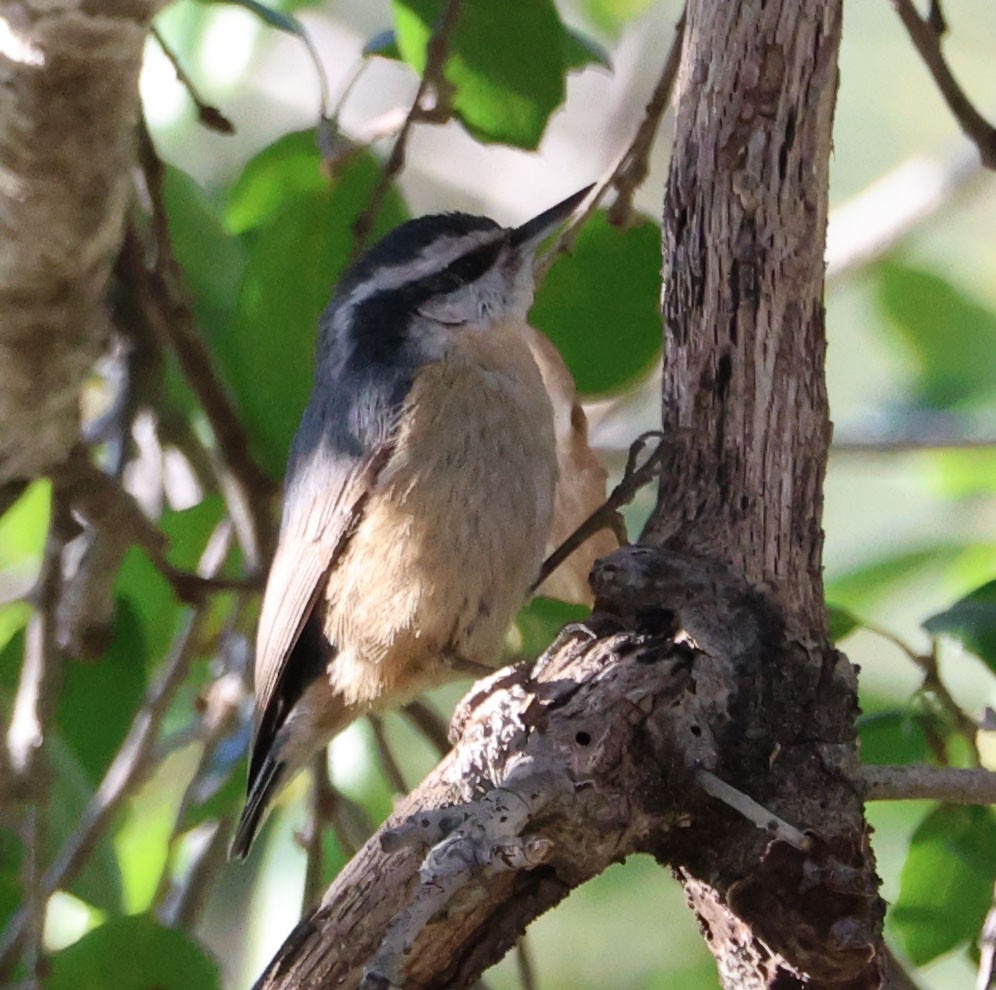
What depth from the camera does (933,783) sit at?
1.29 meters

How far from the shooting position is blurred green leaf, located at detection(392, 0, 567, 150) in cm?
196

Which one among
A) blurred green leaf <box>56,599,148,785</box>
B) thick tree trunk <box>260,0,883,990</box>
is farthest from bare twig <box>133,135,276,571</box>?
thick tree trunk <box>260,0,883,990</box>

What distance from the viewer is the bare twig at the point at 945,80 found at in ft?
6.48

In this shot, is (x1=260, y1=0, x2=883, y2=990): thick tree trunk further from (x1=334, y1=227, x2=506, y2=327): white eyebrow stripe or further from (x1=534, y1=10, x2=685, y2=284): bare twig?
(x1=334, y1=227, x2=506, y2=327): white eyebrow stripe

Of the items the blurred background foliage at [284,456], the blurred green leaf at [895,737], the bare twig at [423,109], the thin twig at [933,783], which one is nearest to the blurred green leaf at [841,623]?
the blurred background foliage at [284,456]

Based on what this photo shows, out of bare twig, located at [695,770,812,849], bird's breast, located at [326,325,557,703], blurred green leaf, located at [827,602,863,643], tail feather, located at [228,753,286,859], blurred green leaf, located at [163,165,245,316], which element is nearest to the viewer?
bare twig, located at [695,770,812,849]

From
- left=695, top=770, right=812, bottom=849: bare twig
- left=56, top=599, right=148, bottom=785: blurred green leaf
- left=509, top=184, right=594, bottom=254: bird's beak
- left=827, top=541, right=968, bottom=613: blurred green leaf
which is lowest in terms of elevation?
left=695, top=770, right=812, bottom=849: bare twig

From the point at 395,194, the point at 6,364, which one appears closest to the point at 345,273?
the point at 395,194

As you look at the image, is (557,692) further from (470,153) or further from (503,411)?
(470,153)

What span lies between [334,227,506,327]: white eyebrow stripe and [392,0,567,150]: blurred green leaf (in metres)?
0.27

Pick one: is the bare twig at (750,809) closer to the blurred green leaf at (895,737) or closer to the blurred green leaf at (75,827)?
the blurred green leaf at (895,737)

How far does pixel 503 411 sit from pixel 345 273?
36 centimetres

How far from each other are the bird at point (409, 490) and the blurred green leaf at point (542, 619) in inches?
1.1

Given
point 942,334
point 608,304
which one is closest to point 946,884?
point 608,304
